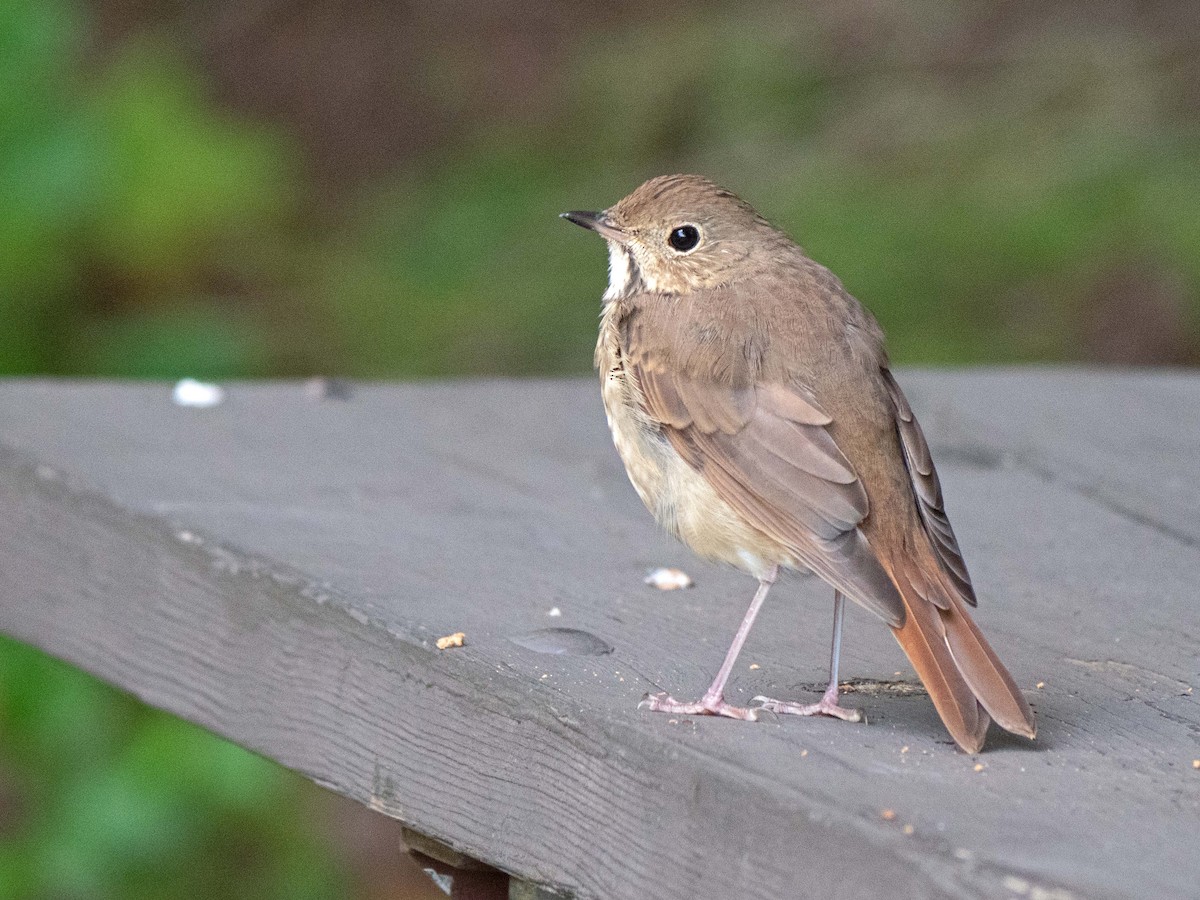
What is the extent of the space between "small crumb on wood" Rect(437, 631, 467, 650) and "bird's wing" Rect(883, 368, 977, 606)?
64 centimetres

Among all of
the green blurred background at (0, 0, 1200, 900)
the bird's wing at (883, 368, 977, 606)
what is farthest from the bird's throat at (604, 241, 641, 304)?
the green blurred background at (0, 0, 1200, 900)

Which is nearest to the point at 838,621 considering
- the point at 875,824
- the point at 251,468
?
the point at 875,824

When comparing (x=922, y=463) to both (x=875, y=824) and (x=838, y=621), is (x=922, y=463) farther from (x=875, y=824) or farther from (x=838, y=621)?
(x=875, y=824)

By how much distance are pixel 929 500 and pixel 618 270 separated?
837mm

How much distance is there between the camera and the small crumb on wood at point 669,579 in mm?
2920

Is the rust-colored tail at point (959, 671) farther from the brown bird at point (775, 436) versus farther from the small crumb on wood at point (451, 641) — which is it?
the small crumb on wood at point (451, 641)

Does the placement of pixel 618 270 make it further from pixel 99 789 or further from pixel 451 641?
pixel 99 789

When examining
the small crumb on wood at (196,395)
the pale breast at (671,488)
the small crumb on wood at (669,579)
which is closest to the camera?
the pale breast at (671,488)

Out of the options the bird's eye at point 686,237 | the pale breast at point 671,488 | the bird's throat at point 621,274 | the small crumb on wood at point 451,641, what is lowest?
the small crumb on wood at point 451,641

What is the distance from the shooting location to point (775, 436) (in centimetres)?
252

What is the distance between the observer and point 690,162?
27.5 ft

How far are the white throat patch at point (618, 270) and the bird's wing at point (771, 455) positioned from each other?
0.88ft

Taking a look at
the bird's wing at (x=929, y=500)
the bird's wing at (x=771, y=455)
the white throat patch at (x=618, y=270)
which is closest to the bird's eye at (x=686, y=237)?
the white throat patch at (x=618, y=270)

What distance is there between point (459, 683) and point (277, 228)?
6.40m
